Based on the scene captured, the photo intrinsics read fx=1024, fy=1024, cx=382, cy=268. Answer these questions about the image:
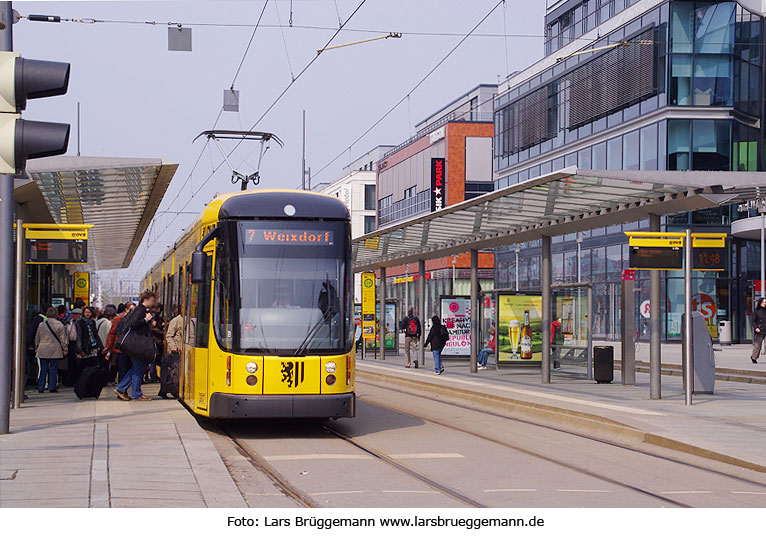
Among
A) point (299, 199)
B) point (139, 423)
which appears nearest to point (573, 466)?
point (299, 199)

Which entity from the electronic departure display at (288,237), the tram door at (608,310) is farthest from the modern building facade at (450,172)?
the electronic departure display at (288,237)

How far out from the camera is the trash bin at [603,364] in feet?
74.0

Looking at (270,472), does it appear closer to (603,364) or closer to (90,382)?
(90,382)

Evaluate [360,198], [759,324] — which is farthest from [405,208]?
[759,324]

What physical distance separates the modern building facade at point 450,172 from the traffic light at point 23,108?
56445mm

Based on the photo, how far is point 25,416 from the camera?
14.4 meters

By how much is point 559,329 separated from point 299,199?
13.1 metres

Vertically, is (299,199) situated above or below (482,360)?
above

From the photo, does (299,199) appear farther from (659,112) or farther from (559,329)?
(659,112)

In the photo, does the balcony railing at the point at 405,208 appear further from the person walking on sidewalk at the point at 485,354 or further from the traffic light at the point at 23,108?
the traffic light at the point at 23,108

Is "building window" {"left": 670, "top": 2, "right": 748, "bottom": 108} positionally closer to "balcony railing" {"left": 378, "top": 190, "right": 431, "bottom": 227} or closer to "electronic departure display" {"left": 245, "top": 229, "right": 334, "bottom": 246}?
"balcony railing" {"left": 378, "top": 190, "right": 431, "bottom": 227}

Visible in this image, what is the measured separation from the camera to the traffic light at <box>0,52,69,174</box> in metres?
8.44

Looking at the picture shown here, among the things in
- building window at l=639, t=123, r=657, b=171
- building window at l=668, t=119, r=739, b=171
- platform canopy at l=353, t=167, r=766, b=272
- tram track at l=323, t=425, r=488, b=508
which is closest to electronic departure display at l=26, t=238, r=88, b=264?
tram track at l=323, t=425, r=488, b=508

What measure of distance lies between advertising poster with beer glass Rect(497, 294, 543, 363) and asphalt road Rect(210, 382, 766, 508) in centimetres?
1189
